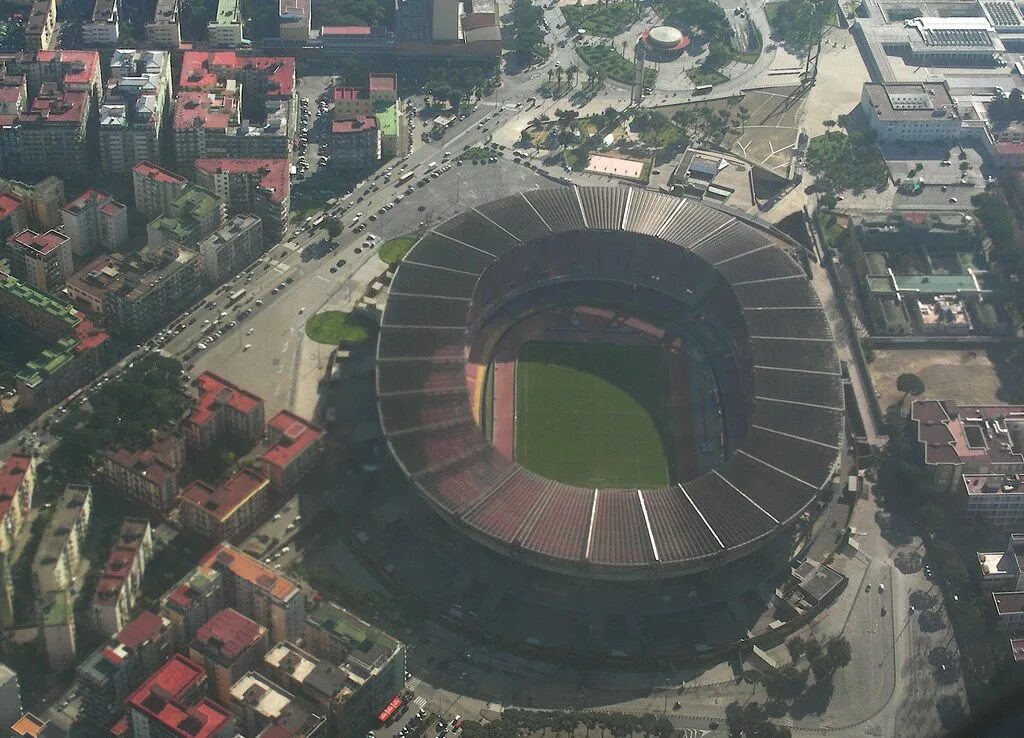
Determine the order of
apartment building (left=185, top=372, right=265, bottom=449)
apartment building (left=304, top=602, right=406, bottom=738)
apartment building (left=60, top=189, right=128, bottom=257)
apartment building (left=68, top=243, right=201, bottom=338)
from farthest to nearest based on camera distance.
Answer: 1. apartment building (left=60, top=189, right=128, bottom=257)
2. apartment building (left=68, top=243, right=201, bottom=338)
3. apartment building (left=185, top=372, right=265, bottom=449)
4. apartment building (left=304, top=602, right=406, bottom=738)

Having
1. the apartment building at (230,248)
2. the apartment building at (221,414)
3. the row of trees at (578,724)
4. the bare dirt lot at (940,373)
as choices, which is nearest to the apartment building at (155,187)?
the apartment building at (230,248)

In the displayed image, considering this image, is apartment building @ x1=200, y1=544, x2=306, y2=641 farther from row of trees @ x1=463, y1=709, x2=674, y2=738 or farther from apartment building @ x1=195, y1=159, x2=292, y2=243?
apartment building @ x1=195, y1=159, x2=292, y2=243

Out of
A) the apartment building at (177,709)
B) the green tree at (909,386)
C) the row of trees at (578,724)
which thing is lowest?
the row of trees at (578,724)

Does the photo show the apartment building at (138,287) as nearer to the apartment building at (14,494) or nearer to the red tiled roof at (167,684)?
the apartment building at (14,494)

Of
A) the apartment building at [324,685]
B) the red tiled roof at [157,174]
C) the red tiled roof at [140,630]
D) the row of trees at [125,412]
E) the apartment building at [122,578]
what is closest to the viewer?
the apartment building at [324,685]

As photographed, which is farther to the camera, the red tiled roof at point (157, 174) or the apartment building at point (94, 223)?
the red tiled roof at point (157, 174)

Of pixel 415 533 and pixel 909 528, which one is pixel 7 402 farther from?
pixel 909 528

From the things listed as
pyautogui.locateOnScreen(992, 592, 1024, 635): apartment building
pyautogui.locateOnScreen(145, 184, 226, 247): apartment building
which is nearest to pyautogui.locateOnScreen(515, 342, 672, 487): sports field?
pyautogui.locateOnScreen(992, 592, 1024, 635): apartment building

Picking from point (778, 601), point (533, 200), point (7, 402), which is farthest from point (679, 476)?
point (7, 402)
